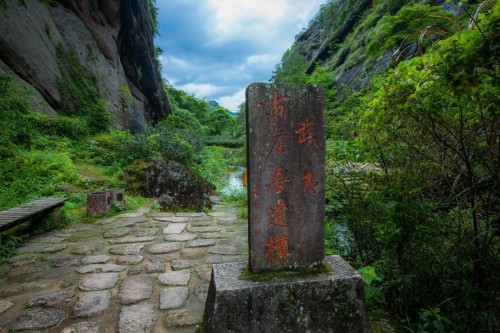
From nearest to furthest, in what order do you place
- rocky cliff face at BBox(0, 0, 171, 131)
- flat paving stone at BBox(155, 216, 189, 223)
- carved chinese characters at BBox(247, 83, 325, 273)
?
carved chinese characters at BBox(247, 83, 325, 273)
flat paving stone at BBox(155, 216, 189, 223)
rocky cliff face at BBox(0, 0, 171, 131)

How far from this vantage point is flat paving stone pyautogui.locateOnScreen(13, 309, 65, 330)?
2.24m

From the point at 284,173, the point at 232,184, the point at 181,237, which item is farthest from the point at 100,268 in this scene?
the point at 232,184

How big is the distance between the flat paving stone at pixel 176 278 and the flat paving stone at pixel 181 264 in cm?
11

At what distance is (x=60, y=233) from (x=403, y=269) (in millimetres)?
4836

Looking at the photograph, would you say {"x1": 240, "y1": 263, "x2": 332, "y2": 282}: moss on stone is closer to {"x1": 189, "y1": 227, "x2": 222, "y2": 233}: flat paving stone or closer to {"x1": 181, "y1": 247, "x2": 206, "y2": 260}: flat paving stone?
{"x1": 181, "y1": 247, "x2": 206, "y2": 260}: flat paving stone

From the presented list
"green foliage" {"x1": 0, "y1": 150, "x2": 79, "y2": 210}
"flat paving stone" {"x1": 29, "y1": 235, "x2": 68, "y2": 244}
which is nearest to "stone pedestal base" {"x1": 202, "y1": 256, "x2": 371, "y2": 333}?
"flat paving stone" {"x1": 29, "y1": 235, "x2": 68, "y2": 244}

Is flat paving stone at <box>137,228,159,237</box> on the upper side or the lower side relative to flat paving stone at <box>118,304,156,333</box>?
upper

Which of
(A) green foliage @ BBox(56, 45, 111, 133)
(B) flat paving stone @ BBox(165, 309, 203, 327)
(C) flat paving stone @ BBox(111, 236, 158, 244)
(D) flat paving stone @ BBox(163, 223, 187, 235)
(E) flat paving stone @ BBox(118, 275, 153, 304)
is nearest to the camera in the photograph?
(B) flat paving stone @ BBox(165, 309, 203, 327)

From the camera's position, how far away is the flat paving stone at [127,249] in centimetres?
382

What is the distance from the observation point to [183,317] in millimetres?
2398

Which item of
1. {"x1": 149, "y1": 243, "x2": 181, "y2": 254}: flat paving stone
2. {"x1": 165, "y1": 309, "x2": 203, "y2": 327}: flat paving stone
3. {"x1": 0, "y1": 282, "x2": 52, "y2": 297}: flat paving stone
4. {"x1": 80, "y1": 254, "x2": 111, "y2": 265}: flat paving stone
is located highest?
{"x1": 149, "y1": 243, "x2": 181, "y2": 254}: flat paving stone

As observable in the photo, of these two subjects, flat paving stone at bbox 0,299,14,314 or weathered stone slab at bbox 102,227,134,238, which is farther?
weathered stone slab at bbox 102,227,134,238

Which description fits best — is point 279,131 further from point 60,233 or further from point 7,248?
point 60,233

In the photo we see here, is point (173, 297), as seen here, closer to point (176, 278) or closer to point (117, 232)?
point (176, 278)
